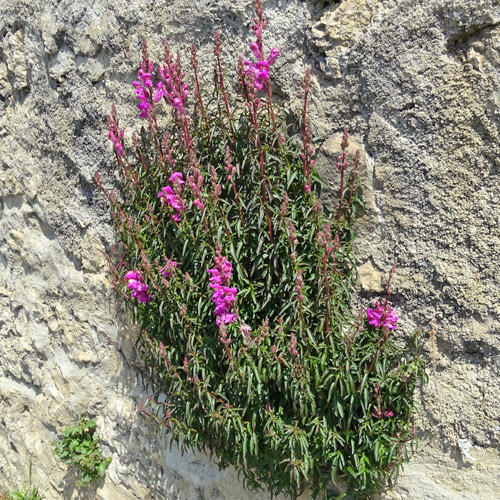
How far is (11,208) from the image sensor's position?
16.4 feet

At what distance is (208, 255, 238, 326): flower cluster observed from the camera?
3.14 meters

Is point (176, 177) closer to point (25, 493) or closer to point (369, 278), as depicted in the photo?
point (369, 278)

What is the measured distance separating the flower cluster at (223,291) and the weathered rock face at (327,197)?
0.90 m

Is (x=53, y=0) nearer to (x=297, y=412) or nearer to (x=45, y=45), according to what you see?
(x=45, y=45)

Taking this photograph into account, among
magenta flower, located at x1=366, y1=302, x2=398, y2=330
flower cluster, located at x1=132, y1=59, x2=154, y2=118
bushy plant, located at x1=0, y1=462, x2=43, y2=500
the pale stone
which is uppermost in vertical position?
flower cluster, located at x1=132, y1=59, x2=154, y2=118

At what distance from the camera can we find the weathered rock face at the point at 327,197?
320cm

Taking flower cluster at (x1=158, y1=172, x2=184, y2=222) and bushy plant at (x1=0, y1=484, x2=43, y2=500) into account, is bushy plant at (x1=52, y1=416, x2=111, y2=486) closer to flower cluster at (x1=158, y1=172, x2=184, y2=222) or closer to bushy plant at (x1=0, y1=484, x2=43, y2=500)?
bushy plant at (x1=0, y1=484, x2=43, y2=500)

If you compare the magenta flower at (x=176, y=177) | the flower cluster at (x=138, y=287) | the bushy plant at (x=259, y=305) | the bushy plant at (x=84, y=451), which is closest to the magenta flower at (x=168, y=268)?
the bushy plant at (x=259, y=305)

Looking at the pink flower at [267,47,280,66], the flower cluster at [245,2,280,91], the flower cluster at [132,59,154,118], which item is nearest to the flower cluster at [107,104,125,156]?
the flower cluster at [132,59,154,118]

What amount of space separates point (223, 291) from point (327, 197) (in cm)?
98

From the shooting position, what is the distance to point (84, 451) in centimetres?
450

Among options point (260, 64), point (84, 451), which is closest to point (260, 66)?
point (260, 64)

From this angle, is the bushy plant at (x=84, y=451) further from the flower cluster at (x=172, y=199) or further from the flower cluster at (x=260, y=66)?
the flower cluster at (x=260, y=66)

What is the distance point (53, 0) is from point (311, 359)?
3469 millimetres
